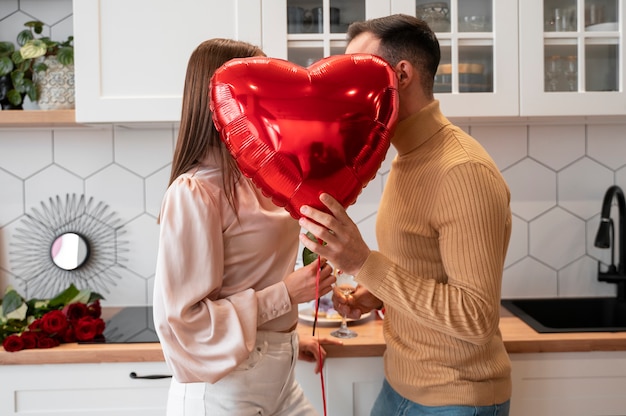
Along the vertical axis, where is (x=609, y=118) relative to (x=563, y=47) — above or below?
below

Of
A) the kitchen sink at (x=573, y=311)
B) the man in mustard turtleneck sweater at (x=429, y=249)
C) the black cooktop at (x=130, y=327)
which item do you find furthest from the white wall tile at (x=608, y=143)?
the black cooktop at (x=130, y=327)

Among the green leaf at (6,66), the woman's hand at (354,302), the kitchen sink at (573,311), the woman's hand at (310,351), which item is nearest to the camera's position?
the woman's hand at (354,302)

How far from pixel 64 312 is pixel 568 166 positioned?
5.23 ft

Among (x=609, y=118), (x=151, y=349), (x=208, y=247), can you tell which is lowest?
(x=151, y=349)

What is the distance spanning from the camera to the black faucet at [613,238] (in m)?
1.88

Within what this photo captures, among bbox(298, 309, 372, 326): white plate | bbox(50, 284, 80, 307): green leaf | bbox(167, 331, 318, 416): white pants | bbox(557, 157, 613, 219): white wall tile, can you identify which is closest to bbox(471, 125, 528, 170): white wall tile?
bbox(557, 157, 613, 219): white wall tile

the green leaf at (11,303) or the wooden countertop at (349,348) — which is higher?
the green leaf at (11,303)

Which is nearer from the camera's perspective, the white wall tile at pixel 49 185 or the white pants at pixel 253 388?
the white pants at pixel 253 388

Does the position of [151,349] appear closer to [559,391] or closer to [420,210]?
[420,210]

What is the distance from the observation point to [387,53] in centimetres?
121

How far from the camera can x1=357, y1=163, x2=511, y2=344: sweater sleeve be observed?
1077 mm

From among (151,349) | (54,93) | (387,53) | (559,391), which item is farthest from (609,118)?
(54,93)

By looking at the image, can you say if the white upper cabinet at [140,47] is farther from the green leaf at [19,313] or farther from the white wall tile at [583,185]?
the white wall tile at [583,185]

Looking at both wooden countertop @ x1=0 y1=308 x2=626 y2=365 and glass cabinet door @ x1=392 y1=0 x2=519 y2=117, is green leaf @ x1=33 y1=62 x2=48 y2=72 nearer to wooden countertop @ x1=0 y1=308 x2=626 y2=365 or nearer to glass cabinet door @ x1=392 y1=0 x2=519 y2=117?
wooden countertop @ x1=0 y1=308 x2=626 y2=365
